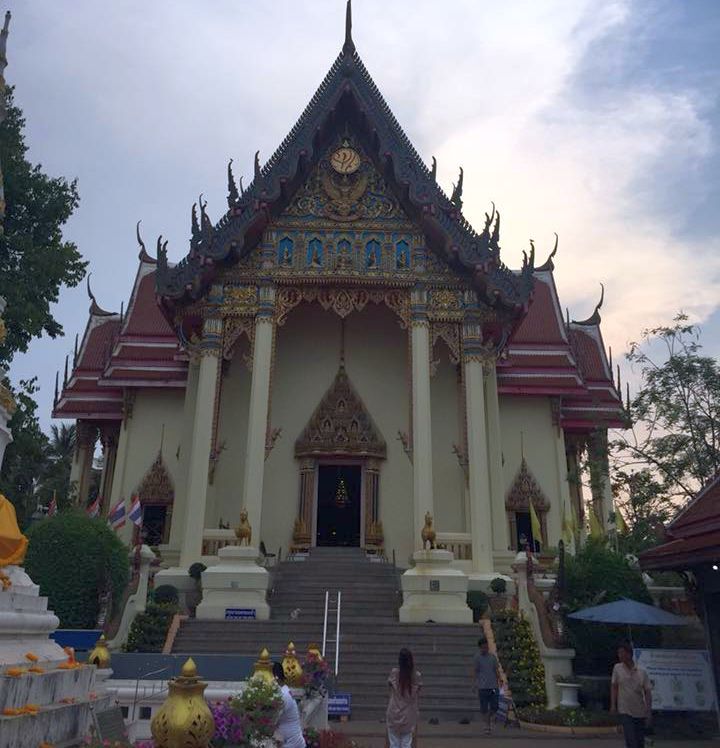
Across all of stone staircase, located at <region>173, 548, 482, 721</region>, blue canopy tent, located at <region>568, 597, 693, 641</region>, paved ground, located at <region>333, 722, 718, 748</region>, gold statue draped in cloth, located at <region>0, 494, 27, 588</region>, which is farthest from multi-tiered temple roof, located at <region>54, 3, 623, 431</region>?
gold statue draped in cloth, located at <region>0, 494, 27, 588</region>

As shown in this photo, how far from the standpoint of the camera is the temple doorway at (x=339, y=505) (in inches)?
557

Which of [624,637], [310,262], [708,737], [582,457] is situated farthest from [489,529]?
[582,457]

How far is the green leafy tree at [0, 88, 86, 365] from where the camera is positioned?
35.9 feet

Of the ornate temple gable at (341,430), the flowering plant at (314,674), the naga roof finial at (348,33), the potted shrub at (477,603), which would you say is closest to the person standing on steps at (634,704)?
the flowering plant at (314,674)

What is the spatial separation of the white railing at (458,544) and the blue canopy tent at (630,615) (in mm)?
3950

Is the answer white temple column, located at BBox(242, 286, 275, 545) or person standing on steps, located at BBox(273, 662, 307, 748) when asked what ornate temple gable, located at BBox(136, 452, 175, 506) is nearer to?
white temple column, located at BBox(242, 286, 275, 545)

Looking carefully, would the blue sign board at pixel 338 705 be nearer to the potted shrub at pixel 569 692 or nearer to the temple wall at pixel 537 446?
the potted shrub at pixel 569 692

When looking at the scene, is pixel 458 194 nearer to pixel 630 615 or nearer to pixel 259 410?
pixel 259 410

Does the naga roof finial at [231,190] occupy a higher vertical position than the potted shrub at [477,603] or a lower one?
higher

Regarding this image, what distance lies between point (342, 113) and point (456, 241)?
12.0ft

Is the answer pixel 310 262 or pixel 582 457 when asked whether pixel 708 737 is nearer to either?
pixel 310 262

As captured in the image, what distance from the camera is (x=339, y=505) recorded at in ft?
47.0

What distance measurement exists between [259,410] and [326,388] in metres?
2.88

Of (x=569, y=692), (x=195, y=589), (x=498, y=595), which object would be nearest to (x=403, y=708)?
(x=569, y=692)
